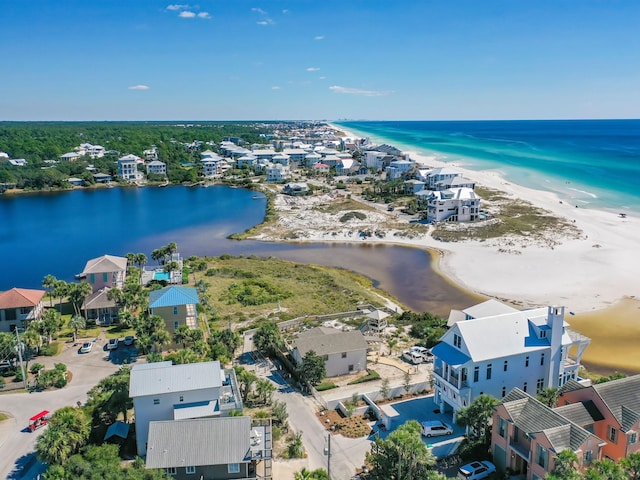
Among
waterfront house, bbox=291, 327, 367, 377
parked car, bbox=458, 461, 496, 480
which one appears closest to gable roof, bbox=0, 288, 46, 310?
waterfront house, bbox=291, 327, 367, 377

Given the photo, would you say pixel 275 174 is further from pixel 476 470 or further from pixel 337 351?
pixel 476 470

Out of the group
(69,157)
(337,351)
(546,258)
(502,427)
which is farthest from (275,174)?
(502,427)

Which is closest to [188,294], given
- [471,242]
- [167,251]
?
[167,251]

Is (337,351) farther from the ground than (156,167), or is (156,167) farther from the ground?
(156,167)

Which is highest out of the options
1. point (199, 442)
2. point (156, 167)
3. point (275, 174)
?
point (156, 167)

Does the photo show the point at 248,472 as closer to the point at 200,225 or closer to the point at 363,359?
the point at 363,359

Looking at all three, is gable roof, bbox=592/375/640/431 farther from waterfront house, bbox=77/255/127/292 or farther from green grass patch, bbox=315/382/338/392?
waterfront house, bbox=77/255/127/292
